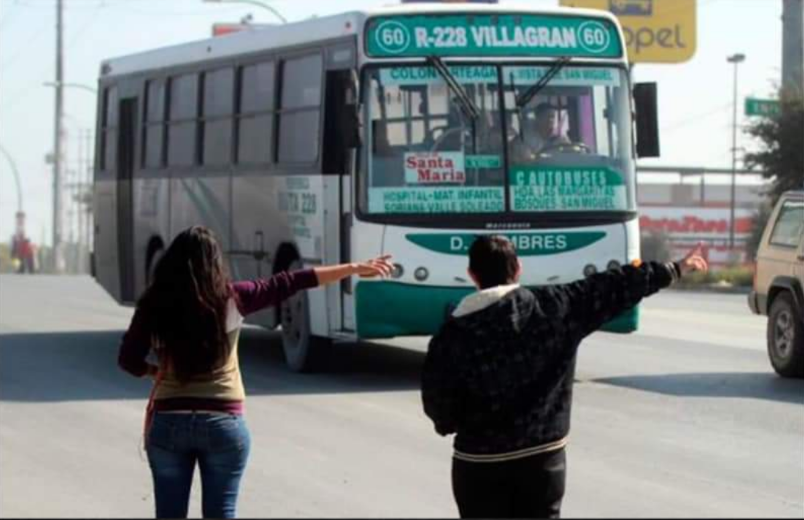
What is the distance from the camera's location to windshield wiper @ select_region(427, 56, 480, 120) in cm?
1703

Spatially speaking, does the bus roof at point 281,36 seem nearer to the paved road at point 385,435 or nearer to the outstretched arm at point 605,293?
the paved road at point 385,435

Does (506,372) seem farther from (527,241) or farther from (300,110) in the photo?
(300,110)

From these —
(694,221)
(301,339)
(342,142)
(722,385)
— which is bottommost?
(694,221)

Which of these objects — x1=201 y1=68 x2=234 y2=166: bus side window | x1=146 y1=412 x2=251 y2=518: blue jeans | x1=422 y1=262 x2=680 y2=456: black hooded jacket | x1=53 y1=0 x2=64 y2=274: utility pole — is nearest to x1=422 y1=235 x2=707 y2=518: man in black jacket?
x1=422 y1=262 x2=680 y2=456: black hooded jacket

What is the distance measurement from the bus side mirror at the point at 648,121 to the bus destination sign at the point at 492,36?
0.45 meters

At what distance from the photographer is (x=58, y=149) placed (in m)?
75.6

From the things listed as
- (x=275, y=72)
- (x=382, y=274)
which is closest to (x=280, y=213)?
(x=275, y=72)

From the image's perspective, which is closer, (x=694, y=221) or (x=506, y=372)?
(x=506, y=372)

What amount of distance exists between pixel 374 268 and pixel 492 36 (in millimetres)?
9825

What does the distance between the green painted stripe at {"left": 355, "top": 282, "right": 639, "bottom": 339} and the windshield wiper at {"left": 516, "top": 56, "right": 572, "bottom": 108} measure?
5.81 feet

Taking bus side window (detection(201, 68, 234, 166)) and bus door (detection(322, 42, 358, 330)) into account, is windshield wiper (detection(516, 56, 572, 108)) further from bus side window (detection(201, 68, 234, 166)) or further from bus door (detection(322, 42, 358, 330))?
bus side window (detection(201, 68, 234, 166))

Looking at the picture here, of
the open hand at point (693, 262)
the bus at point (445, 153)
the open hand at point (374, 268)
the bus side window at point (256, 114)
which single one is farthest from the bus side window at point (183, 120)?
the open hand at point (693, 262)

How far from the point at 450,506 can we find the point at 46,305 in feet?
69.4

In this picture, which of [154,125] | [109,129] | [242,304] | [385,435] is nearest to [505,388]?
[242,304]
